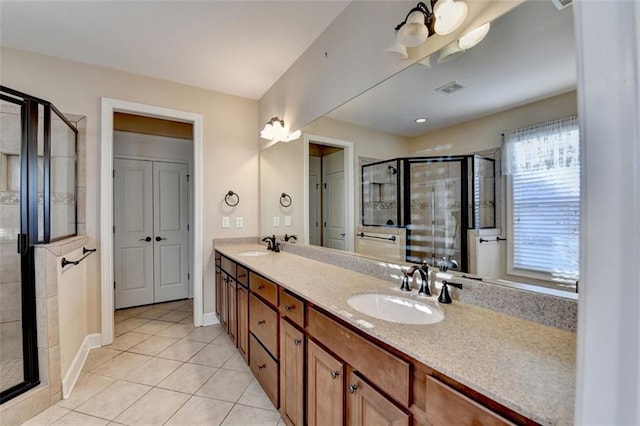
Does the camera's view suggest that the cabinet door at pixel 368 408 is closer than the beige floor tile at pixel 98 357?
Yes

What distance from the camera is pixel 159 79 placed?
2881 mm

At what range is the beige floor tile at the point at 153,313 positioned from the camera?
3.35 m

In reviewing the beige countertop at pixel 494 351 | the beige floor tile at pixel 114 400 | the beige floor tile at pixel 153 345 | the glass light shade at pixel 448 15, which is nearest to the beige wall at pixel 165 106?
the beige floor tile at pixel 153 345

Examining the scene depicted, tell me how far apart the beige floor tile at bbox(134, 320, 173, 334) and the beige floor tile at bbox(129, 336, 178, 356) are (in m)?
0.17

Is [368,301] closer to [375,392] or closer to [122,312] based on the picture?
[375,392]

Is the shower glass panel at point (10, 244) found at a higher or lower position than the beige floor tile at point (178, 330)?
higher

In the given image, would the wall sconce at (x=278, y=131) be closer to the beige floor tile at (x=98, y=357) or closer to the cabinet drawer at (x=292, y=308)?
the cabinet drawer at (x=292, y=308)

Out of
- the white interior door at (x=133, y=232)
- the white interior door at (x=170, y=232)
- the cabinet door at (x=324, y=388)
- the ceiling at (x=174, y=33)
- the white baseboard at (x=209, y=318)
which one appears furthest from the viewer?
the white interior door at (x=170, y=232)

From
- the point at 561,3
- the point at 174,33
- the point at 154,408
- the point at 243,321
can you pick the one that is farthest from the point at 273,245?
the point at 561,3

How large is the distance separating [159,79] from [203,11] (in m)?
1.28

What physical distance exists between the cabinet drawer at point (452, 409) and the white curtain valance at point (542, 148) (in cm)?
79

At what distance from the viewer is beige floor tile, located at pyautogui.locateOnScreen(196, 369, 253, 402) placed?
6.31ft

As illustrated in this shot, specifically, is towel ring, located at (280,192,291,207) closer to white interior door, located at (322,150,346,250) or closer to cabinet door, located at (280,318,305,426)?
white interior door, located at (322,150,346,250)

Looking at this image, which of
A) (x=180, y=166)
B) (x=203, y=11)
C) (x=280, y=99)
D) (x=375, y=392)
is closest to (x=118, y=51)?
(x=203, y=11)
